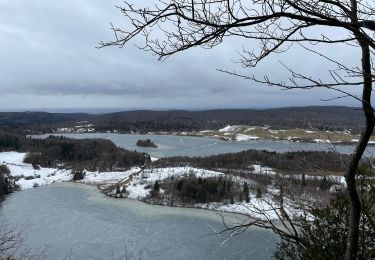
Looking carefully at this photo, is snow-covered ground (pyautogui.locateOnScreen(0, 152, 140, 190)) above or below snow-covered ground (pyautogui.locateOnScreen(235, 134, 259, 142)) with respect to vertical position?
below

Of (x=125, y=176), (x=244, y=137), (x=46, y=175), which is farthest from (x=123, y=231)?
(x=244, y=137)

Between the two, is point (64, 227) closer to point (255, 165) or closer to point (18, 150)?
point (255, 165)

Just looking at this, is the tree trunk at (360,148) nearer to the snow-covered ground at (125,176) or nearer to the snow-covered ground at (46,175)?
the snow-covered ground at (125,176)

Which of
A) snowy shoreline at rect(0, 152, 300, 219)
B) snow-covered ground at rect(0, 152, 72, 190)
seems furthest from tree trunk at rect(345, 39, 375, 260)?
snow-covered ground at rect(0, 152, 72, 190)

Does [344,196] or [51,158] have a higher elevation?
[344,196]

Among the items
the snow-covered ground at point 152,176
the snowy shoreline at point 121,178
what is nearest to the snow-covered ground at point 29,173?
the snowy shoreline at point 121,178

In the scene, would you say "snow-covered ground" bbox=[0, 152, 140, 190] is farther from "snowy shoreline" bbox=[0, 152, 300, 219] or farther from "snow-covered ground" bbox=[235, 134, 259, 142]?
→ "snow-covered ground" bbox=[235, 134, 259, 142]

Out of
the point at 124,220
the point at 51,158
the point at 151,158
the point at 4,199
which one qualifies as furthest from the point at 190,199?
the point at 51,158

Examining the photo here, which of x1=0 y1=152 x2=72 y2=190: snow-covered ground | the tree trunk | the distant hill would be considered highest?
the tree trunk
